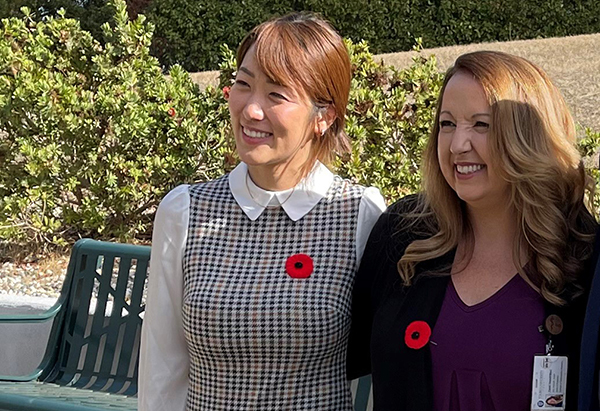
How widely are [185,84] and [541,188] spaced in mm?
4318

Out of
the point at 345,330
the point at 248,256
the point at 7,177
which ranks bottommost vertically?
the point at 345,330

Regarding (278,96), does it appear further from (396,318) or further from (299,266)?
(396,318)

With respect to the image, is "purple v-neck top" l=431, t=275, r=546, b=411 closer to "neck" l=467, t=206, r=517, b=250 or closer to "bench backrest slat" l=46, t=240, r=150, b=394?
"neck" l=467, t=206, r=517, b=250

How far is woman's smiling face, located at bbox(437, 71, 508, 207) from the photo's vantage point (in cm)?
264

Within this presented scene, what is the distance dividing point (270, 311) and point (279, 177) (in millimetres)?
415

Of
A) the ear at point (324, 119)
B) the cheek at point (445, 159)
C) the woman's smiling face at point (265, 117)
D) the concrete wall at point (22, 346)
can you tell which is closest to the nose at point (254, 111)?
the woman's smiling face at point (265, 117)

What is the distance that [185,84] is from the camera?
667 centimetres

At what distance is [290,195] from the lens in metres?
3.01

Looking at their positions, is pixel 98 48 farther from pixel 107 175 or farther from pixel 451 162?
pixel 451 162

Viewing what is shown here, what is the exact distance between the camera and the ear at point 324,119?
9.73 feet

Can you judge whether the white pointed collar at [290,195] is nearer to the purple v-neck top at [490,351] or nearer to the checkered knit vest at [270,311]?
the checkered knit vest at [270,311]

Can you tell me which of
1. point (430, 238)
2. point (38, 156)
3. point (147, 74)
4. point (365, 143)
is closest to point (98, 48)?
point (147, 74)

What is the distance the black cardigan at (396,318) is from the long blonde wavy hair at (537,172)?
4 cm

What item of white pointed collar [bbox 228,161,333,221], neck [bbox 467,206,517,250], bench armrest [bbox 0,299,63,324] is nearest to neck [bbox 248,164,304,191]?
white pointed collar [bbox 228,161,333,221]
